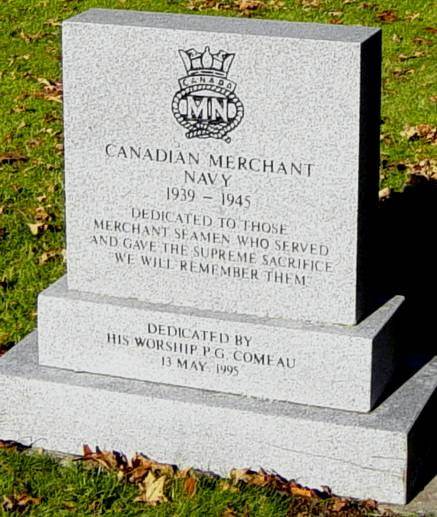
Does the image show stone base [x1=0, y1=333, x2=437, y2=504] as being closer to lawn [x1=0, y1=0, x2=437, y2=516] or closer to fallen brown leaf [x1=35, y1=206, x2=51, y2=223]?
lawn [x1=0, y1=0, x2=437, y2=516]

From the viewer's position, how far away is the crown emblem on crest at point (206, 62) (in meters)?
5.50

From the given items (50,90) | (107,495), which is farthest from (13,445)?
(50,90)

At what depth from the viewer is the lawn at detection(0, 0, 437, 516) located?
18.5 feet

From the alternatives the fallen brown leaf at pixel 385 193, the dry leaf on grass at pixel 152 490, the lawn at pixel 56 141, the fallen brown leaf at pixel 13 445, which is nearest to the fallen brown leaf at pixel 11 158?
the lawn at pixel 56 141

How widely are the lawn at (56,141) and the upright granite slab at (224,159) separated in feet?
2.71

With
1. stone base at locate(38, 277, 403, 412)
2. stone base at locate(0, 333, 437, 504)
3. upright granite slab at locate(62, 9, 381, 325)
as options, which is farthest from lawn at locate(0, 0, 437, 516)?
upright granite slab at locate(62, 9, 381, 325)

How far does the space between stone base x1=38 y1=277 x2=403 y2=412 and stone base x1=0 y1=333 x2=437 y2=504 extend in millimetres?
62

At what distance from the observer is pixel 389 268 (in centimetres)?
763

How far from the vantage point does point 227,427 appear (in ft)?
18.8

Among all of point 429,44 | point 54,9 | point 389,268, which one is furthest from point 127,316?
point 54,9

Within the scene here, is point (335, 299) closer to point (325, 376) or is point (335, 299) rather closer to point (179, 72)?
point (325, 376)

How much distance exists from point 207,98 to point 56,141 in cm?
415

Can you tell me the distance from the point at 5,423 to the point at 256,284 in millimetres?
1282

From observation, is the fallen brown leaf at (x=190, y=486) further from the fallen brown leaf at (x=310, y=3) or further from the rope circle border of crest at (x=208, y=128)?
the fallen brown leaf at (x=310, y=3)
